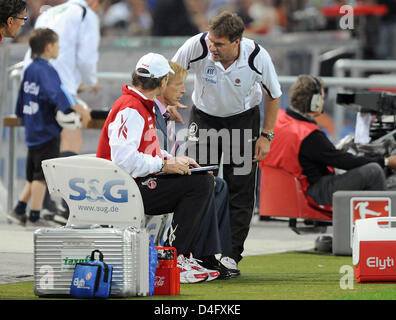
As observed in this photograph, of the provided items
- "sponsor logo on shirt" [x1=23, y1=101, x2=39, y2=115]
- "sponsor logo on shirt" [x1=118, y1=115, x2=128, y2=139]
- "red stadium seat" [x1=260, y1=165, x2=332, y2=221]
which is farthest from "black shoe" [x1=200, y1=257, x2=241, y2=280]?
"sponsor logo on shirt" [x1=23, y1=101, x2=39, y2=115]

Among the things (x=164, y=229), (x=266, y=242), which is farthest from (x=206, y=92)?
(x=266, y=242)

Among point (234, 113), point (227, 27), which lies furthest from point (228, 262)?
point (227, 27)

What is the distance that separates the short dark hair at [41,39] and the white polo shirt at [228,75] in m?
2.84

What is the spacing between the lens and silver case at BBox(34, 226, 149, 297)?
582 cm

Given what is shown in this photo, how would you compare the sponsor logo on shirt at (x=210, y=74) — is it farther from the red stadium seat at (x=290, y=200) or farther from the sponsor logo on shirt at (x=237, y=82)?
the red stadium seat at (x=290, y=200)

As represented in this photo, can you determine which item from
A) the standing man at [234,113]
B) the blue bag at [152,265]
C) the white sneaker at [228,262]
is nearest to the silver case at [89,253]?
the blue bag at [152,265]

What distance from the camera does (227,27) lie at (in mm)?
7234

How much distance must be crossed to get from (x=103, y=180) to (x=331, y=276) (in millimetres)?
1955

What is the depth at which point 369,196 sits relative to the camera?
8.70 meters

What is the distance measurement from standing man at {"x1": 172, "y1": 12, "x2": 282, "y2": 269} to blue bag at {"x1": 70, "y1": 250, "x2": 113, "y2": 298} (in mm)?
1796

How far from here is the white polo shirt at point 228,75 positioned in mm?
7512

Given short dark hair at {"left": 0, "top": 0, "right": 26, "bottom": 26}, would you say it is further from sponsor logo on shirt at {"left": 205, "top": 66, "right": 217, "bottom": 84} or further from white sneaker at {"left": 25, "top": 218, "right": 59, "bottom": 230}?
white sneaker at {"left": 25, "top": 218, "right": 59, "bottom": 230}

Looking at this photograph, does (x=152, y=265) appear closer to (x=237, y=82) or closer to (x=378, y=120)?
(x=237, y=82)

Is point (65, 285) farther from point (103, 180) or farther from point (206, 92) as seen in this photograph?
point (206, 92)
